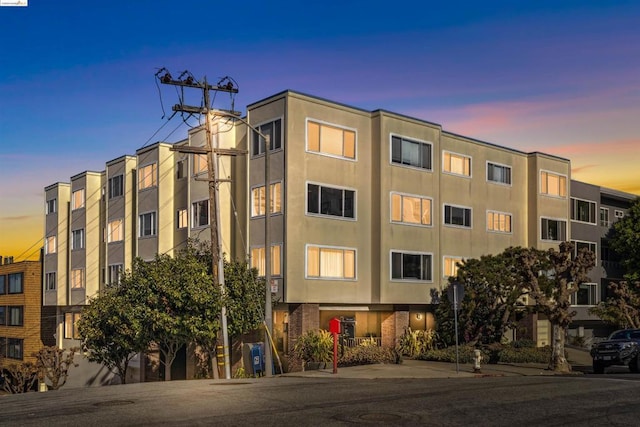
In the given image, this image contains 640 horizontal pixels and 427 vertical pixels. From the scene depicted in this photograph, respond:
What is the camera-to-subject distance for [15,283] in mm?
66188

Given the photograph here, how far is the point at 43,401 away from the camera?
693 inches

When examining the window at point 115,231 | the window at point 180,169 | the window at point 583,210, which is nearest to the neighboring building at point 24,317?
the window at point 115,231

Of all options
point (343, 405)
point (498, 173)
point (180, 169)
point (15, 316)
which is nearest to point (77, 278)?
point (15, 316)

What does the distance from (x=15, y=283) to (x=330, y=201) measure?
1618 inches

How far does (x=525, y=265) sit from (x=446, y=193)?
11.0 meters

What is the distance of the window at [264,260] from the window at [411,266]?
6593 mm

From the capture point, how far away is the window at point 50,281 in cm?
5866

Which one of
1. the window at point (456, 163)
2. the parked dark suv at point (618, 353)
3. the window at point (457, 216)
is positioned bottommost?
the parked dark suv at point (618, 353)

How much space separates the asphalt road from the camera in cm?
1315

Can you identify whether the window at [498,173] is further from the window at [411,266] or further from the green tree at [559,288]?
the green tree at [559,288]

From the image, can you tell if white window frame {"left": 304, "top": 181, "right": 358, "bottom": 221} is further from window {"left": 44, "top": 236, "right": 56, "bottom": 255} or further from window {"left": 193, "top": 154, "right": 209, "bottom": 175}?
window {"left": 44, "top": 236, "right": 56, "bottom": 255}

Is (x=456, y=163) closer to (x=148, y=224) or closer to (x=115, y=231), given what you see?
(x=148, y=224)

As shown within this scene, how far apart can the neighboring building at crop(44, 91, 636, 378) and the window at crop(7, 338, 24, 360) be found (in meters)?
19.0

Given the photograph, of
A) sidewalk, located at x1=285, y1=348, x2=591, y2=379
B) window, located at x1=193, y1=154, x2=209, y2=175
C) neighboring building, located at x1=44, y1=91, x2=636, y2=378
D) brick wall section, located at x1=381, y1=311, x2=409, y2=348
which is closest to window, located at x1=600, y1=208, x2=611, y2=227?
neighboring building, located at x1=44, y1=91, x2=636, y2=378
